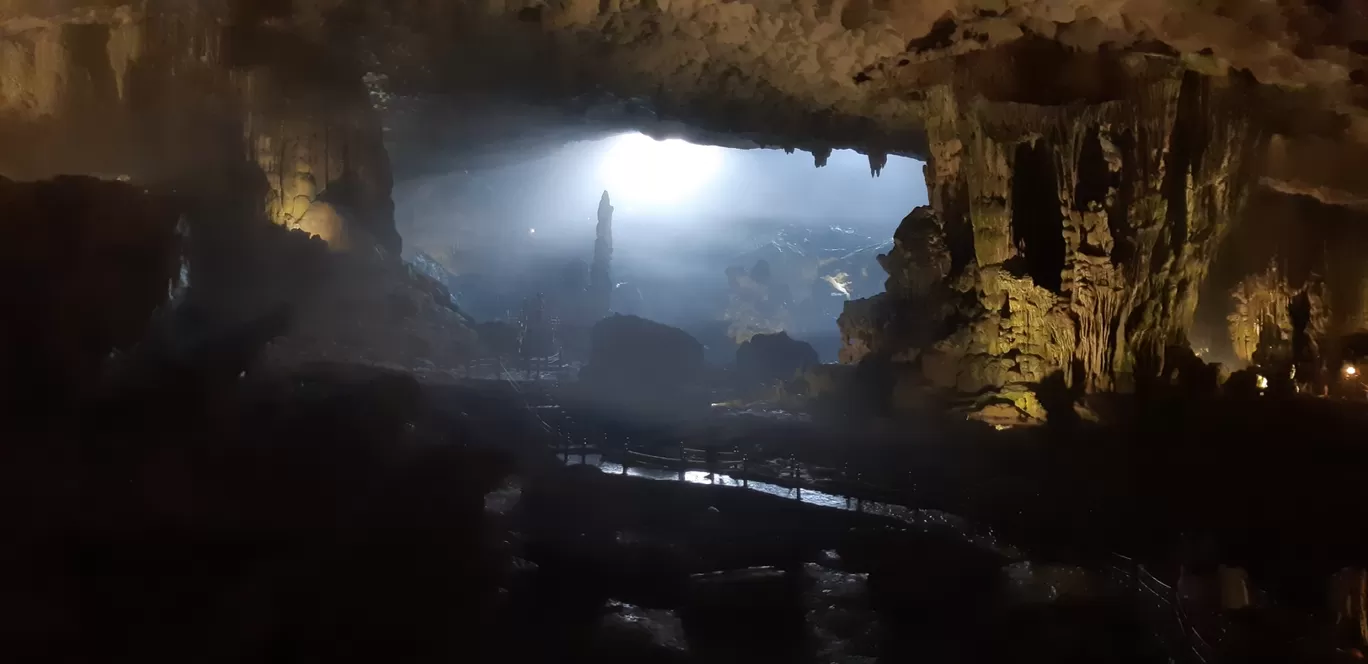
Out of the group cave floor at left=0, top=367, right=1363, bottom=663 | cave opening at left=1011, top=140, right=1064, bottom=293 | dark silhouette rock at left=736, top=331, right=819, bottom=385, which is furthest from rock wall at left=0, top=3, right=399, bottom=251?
dark silhouette rock at left=736, top=331, right=819, bottom=385

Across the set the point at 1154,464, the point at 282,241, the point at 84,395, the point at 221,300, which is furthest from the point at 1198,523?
the point at 282,241

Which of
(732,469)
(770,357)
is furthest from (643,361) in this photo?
(732,469)

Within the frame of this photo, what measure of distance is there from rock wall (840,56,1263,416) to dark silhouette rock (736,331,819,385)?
49.7ft

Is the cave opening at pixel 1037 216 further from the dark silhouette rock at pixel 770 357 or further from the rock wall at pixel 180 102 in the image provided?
the dark silhouette rock at pixel 770 357

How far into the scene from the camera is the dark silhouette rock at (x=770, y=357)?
28812mm

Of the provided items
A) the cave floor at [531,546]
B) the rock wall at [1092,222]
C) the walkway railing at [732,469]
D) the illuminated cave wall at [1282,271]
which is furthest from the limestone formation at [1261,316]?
the walkway railing at [732,469]

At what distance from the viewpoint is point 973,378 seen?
523 inches

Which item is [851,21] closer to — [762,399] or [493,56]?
[493,56]

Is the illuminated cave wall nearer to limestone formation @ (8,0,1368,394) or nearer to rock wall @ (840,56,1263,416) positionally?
limestone formation @ (8,0,1368,394)

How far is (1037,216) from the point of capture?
42.4ft

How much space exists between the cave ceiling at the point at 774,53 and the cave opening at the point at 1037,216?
3.29 ft

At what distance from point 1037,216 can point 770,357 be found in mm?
16798

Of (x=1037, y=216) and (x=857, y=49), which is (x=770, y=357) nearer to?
(x=1037, y=216)

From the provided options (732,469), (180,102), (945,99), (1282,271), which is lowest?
(732,469)
